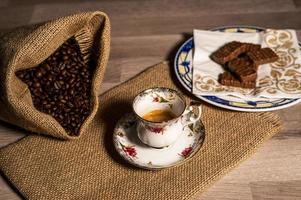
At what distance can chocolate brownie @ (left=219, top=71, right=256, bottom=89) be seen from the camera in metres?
0.91

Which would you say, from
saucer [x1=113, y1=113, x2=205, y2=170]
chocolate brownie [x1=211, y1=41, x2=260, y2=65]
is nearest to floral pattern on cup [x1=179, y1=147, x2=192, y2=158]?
saucer [x1=113, y1=113, x2=205, y2=170]

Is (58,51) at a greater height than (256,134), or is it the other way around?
(58,51)

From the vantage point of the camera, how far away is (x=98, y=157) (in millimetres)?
797

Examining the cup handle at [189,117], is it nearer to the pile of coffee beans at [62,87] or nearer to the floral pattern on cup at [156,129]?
the floral pattern on cup at [156,129]

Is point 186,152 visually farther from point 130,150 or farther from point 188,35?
point 188,35

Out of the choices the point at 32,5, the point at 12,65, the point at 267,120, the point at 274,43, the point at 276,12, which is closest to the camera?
the point at 12,65

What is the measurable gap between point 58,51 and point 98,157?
0.84 ft

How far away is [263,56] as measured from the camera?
0.96 m

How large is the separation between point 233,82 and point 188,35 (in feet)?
0.95

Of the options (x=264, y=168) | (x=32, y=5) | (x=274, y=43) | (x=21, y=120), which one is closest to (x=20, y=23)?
(x=32, y=5)

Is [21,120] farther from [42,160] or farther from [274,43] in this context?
[274,43]

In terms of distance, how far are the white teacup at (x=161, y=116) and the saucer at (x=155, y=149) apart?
15 mm

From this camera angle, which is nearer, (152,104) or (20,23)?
(152,104)

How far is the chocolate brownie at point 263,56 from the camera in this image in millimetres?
953
